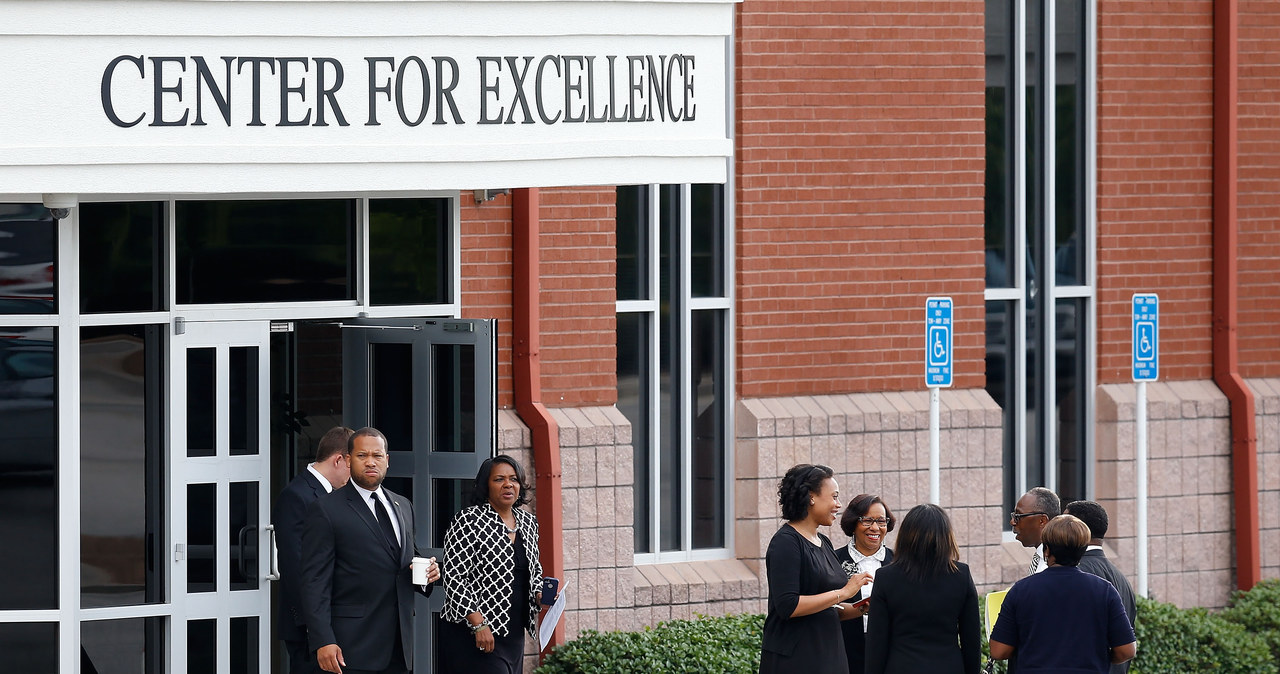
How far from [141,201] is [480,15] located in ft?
7.40

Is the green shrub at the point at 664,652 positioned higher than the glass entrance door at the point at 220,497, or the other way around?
the glass entrance door at the point at 220,497

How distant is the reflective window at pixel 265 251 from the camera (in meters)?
10.1

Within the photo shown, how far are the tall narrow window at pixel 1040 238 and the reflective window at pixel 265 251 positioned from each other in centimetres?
476

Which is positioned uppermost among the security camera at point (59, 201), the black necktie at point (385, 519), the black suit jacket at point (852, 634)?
the security camera at point (59, 201)

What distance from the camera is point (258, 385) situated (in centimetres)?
1011

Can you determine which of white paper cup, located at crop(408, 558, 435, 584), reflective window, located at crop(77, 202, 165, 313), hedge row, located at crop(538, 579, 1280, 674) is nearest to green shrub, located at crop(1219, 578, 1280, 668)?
hedge row, located at crop(538, 579, 1280, 674)

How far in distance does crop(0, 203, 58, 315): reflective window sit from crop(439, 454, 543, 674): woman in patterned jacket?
8.03ft

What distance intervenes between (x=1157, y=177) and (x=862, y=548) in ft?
18.8

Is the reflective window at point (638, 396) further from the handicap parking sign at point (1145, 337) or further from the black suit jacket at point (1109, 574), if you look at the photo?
the black suit jacket at point (1109, 574)

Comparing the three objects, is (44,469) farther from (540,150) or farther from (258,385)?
(540,150)

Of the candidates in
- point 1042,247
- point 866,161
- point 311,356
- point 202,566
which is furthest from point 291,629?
point 1042,247

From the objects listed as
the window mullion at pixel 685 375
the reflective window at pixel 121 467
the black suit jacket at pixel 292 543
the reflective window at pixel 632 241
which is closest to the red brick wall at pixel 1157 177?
the window mullion at pixel 685 375

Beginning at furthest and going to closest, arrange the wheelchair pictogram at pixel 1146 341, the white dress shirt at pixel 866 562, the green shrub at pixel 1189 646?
the wheelchair pictogram at pixel 1146 341
the green shrub at pixel 1189 646
the white dress shirt at pixel 866 562

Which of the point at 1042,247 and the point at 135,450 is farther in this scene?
the point at 1042,247
